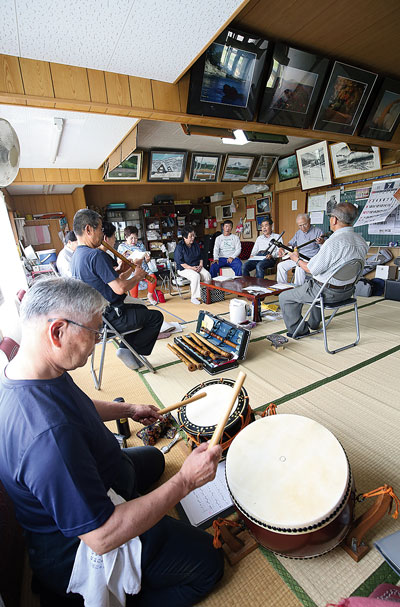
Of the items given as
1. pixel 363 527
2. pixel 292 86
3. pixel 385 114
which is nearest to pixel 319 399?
pixel 363 527

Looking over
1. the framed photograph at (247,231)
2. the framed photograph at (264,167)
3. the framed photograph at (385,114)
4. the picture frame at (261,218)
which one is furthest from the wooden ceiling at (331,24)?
the framed photograph at (247,231)

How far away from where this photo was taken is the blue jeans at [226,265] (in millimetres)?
5609

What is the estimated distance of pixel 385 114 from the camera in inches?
143

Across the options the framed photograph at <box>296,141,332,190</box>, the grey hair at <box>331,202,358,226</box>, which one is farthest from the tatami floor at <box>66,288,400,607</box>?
the framed photograph at <box>296,141,332,190</box>

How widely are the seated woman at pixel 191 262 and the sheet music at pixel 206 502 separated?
3766mm

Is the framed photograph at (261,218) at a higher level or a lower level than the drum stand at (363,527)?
higher

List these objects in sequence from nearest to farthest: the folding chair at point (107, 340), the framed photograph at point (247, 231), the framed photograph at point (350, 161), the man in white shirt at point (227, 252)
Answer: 1. the folding chair at point (107, 340)
2. the framed photograph at point (350, 161)
3. the man in white shirt at point (227, 252)
4. the framed photograph at point (247, 231)

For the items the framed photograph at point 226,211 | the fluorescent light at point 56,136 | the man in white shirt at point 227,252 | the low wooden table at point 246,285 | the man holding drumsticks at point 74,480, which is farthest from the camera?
the framed photograph at point 226,211

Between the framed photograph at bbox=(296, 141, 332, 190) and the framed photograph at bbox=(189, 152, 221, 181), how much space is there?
62.8 inches

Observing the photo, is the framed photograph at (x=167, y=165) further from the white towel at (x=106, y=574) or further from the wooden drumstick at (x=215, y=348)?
the white towel at (x=106, y=574)

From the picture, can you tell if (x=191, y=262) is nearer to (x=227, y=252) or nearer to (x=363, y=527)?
(x=227, y=252)

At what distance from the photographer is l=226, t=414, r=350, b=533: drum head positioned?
2.94 feet

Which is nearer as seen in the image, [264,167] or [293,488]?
[293,488]

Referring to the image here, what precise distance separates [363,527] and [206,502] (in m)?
0.70
